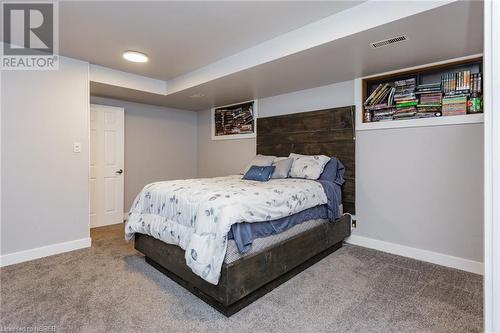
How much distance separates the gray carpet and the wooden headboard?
1165 mm

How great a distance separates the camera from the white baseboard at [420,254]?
2.55 meters

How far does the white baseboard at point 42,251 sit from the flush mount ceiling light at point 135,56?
232cm

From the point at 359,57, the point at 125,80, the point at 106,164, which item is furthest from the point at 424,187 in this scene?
the point at 106,164

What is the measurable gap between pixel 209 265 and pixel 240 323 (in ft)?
1.48

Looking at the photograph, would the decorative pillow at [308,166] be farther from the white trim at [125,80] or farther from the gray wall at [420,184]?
the white trim at [125,80]

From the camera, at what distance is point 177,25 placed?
2.41 m

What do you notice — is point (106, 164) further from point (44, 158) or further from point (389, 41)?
point (389, 41)

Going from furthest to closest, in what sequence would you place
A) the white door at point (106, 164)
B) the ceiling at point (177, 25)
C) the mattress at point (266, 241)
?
1. the white door at point (106, 164)
2. the ceiling at point (177, 25)
3. the mattress at point (266, 241)

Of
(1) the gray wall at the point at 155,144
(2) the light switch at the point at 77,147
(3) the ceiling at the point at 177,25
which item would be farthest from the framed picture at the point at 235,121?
(2) the light switch at the point at 77,147

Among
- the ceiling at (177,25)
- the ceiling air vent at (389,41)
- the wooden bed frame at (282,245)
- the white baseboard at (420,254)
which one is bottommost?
the white baseboard at (420,254)

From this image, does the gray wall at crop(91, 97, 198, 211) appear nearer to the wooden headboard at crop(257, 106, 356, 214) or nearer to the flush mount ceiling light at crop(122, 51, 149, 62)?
the flush mount ceiling light at crop(122, 51, 149, 62)

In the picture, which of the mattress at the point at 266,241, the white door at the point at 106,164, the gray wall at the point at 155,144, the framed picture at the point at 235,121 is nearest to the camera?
the mattress at the point at 266,241

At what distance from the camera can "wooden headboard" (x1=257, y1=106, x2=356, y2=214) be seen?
3.37m

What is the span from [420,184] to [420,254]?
0.77 metres
